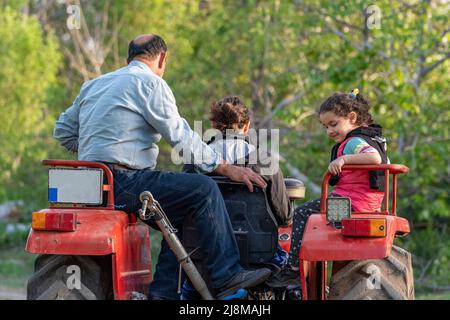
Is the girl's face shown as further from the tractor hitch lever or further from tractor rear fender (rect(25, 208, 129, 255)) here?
tractor rear fender (rect(25, 208, 129, 255))

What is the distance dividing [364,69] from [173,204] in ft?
24.7

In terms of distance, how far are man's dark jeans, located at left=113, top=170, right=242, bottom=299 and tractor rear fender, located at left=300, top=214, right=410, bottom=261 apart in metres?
0.52

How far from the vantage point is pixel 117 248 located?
6.03 m

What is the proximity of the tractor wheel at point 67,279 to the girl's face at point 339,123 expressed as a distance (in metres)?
1.86

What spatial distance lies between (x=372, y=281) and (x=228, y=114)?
1.70 metres

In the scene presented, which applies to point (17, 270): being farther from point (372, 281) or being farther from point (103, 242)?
point (372, 281)

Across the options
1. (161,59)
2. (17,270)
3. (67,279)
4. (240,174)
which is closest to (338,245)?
(240,174)

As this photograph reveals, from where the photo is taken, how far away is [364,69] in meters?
13.4

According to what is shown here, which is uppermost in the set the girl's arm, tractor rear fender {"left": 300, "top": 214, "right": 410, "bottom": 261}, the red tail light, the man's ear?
the man's ear

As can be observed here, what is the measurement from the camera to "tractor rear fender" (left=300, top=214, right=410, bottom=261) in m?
5.89

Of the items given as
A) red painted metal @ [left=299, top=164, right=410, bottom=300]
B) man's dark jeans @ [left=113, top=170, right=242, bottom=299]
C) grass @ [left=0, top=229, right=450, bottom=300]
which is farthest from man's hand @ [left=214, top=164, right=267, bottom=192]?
grass @ [left=0, top=229, right=450, bottom=300]

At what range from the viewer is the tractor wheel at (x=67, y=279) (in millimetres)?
5996

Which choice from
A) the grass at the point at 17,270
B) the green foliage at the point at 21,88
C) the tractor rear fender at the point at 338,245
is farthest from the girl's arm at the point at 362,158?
the green foliage at the point at 21,88

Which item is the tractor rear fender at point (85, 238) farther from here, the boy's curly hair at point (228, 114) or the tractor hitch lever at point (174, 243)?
the boy's curly hair at point (228, 114)
